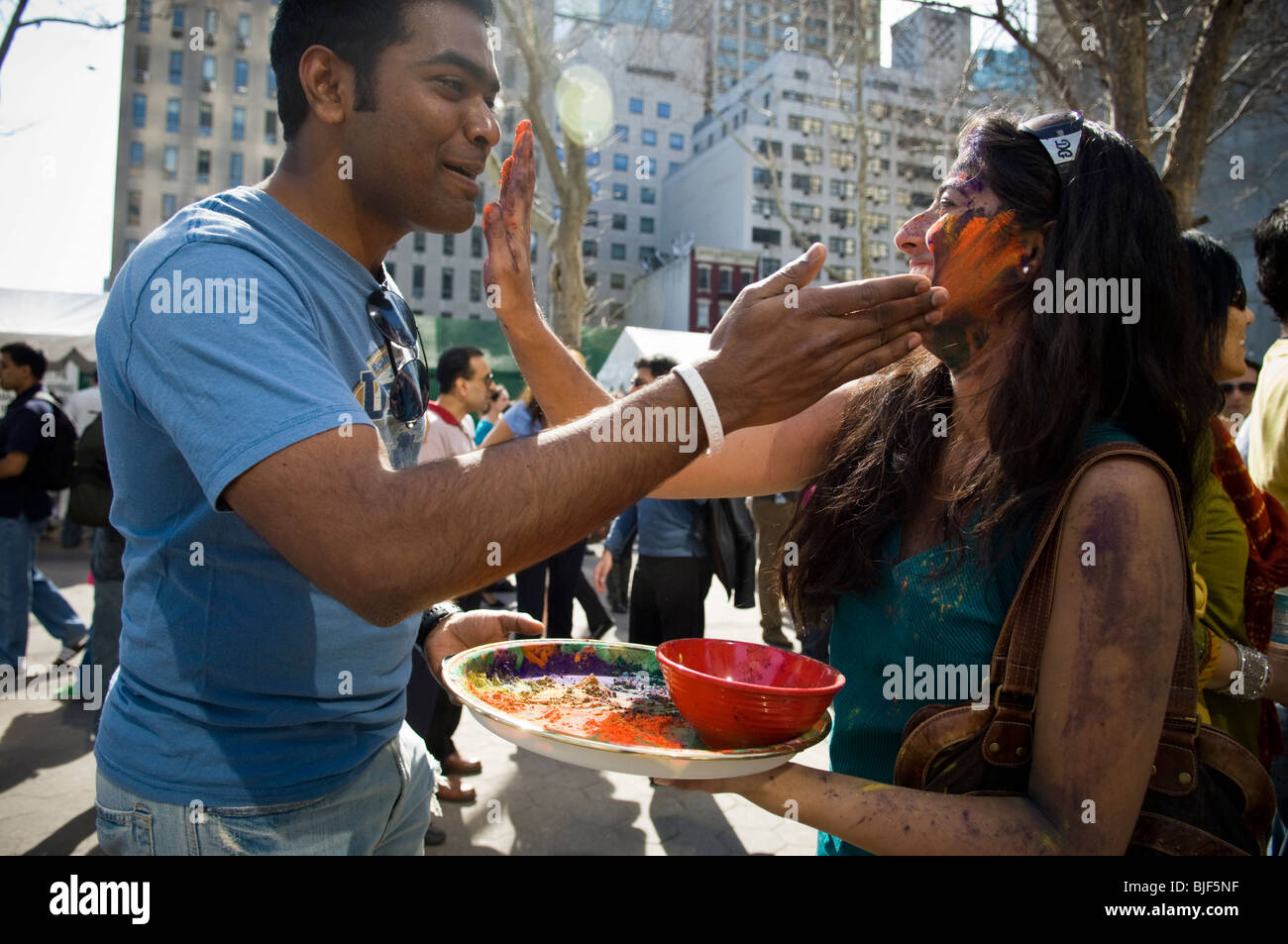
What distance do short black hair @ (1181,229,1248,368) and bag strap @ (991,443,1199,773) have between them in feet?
5.13

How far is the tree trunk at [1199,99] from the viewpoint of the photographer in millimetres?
5488

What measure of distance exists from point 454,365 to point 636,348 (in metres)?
6.86

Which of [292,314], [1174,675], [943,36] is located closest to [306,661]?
[292,314]

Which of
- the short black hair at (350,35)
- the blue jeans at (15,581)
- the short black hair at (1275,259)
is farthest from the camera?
the blue jeans at (15,581)

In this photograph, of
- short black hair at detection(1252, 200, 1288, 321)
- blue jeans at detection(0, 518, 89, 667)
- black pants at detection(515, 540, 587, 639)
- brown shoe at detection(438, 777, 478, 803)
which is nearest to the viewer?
short black hair at detection(1252, 200, 1288, 321)

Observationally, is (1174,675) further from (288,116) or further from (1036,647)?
(288,116)

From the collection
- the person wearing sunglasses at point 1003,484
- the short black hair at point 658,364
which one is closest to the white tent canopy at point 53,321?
the short black hair at point 658,364

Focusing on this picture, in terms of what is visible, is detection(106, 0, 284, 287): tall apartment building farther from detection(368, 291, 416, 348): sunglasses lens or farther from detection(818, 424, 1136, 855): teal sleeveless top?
detection(818, 424, 1136, 855): teal sleeveless top

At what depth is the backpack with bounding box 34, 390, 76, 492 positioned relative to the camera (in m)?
5.84

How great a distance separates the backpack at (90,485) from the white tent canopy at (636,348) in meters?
7.85

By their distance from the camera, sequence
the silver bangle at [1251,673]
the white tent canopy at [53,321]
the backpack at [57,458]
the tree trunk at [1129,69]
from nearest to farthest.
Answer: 1. the silver bangle at [1251,673]
2. the tree trunk at [1129,69]
3. the backpack at [57,458]
4. the white tent canopy at [53,321]

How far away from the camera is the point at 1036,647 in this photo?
1358 mm

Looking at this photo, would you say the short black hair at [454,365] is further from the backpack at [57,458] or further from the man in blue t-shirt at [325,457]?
the man in blue t-shirt at [325,457]

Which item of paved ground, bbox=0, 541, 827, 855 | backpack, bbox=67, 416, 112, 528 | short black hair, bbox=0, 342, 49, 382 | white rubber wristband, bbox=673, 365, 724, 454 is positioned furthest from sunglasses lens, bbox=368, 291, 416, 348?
short black hair, bbox=0, 342, 49, 382
